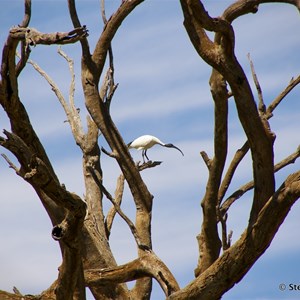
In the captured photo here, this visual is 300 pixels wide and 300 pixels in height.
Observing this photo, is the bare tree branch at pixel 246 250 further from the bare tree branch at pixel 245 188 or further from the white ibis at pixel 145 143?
the white ibis at pixel 145 143

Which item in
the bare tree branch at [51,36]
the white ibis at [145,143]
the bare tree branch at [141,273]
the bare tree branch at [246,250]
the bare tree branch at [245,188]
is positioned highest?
the white ibis at [145,143]

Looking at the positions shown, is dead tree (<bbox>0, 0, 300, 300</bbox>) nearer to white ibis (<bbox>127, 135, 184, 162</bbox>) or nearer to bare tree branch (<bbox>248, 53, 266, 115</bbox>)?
bare tree branch (<bbox>248, 53, 266, 115</bbox>)

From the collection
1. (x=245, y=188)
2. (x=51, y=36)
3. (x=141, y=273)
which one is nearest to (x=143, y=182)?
(x=245, y=188)

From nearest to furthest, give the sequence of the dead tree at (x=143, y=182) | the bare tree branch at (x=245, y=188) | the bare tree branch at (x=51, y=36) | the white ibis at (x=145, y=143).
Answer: the bare tree branch at (x=51, y=36)
the dead tree at (x=143, y=182)
the bare tree branch at (x=245, y=188)
the white ibis at (x=145, y=143)

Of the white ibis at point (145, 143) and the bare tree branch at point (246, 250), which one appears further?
the white ibis at point (145, 143)

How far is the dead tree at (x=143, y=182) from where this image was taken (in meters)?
6.71

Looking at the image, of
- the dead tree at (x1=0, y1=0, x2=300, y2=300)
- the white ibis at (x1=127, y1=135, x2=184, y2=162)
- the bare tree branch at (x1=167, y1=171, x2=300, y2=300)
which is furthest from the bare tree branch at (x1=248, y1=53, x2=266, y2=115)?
the white ibis at (x1=127, y1=135, x2=184, y2=162)

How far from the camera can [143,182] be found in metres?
9.84

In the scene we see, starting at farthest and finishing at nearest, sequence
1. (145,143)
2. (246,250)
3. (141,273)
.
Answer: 1. (145,143)
2. (141,273)
3. (246,250)

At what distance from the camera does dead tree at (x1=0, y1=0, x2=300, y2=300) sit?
22.0 feet

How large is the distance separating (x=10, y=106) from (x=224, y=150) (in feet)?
6.23

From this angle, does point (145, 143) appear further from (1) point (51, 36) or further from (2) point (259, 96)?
(1) point (51, 36)

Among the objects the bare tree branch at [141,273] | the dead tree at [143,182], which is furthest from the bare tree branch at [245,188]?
the bare tree branch at [141,273]

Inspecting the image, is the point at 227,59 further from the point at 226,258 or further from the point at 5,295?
the point at 5,295
